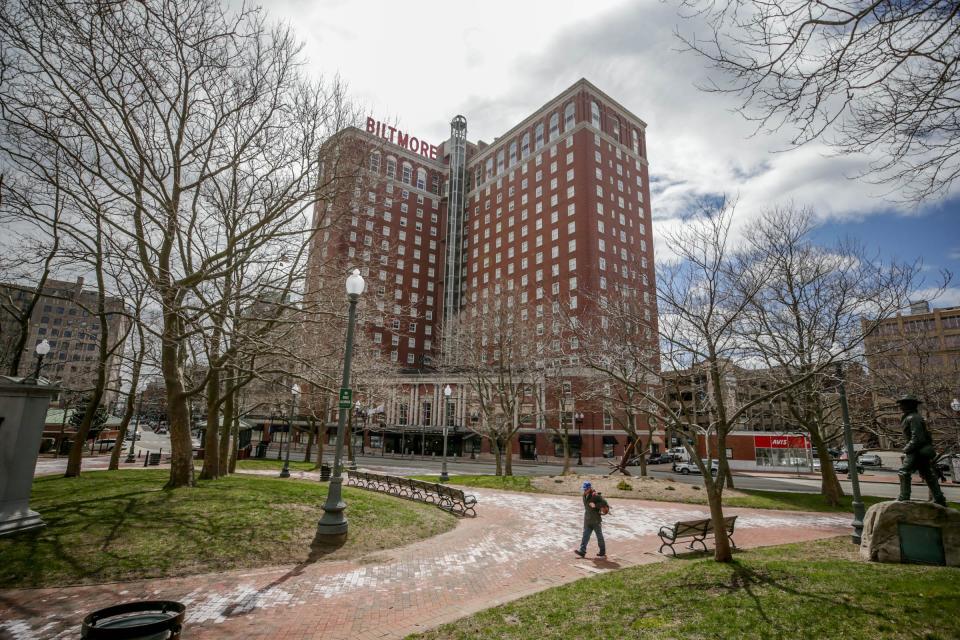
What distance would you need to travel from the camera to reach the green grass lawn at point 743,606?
5.27m

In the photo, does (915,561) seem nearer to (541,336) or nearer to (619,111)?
(541,336)

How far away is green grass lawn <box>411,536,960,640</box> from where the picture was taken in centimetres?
527

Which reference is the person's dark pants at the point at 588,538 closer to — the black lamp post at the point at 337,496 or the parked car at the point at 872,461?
the black lamp post at the point at 337,496

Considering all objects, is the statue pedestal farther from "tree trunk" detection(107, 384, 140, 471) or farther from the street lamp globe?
"tree trunk" detection(107, 384, 140, 471)

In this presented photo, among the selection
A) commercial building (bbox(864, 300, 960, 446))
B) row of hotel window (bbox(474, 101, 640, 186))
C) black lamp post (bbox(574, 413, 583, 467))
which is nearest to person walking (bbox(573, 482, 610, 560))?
commercial building (bbox(864, 300, 960, 446))

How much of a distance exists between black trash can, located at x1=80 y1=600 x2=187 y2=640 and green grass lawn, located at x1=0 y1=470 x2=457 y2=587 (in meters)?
5.14

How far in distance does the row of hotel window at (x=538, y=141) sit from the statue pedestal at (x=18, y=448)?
6124 centimetres

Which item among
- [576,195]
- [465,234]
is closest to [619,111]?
[576,195]

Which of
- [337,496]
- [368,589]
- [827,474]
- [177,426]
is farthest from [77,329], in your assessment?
[827,474]

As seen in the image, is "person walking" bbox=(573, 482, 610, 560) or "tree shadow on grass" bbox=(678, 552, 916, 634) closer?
"tree shadow on grass" bbox=(678, 552, 916, 634)

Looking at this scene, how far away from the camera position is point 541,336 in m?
28.5

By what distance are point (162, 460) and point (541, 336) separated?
28.2 m

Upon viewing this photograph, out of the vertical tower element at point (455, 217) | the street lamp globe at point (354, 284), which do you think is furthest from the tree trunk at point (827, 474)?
the vertical tower element at point (455, 217)

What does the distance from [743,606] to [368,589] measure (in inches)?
222
